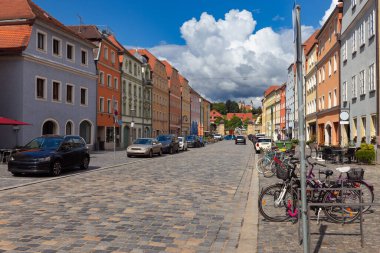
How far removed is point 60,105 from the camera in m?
32.6

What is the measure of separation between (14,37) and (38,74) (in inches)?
115

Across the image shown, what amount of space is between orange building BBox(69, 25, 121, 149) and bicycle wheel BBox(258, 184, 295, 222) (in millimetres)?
32379

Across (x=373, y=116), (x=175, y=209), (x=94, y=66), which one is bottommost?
(x=175, y=209)

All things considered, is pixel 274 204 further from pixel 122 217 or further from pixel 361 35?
pixel 361 35

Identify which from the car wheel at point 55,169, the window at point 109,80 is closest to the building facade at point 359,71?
the car wheel at point 55,169

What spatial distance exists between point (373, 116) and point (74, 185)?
17771 mm

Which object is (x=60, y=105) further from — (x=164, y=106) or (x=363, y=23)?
(x=164, y=106)

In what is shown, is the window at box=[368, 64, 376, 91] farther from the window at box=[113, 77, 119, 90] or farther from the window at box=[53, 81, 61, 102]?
the window at box=[113, 77, 119, 90]

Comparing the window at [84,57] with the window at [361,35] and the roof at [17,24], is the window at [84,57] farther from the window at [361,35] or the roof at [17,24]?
the window at [361,35]

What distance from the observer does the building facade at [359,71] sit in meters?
23.4

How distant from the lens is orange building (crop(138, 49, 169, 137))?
2557 inches

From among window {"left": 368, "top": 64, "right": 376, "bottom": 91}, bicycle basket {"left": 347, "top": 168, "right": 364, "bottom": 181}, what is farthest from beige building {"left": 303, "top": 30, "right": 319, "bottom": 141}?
bicycle basket {"left": 347, "top": 168, "right": 364, "bottom": 181}

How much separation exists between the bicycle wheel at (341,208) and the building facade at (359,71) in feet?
54.5

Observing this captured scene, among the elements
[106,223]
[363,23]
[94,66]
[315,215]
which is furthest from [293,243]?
[94,66]
